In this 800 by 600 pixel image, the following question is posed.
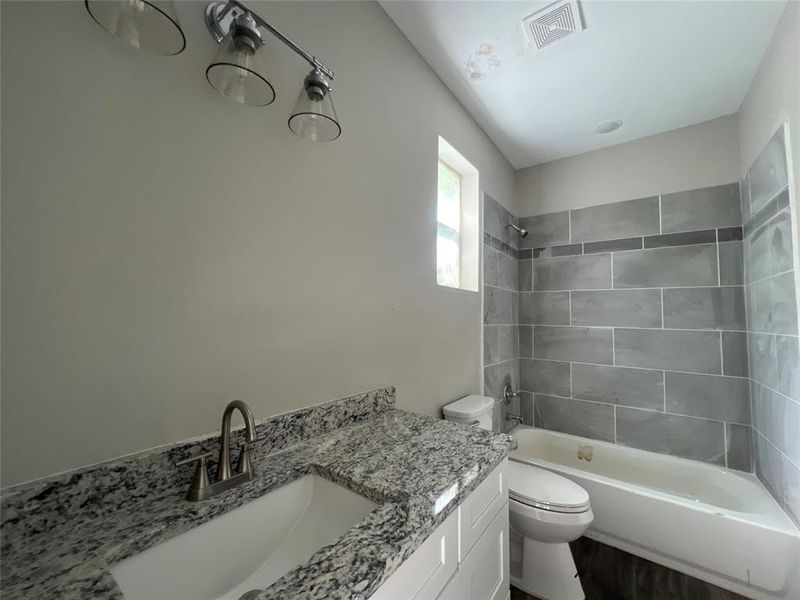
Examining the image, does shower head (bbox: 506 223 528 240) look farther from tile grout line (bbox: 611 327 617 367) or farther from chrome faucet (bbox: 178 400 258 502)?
chrome faucet (bbox: 178 400 258 502)

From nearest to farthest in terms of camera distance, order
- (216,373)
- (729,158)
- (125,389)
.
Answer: (125,389) < (216,373) < (729,158)

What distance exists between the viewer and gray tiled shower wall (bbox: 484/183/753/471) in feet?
6.20

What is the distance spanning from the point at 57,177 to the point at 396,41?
1404 millimetres

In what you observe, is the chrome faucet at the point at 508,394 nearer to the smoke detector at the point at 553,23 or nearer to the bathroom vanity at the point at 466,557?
the bathroom vanity at the point at 466,557

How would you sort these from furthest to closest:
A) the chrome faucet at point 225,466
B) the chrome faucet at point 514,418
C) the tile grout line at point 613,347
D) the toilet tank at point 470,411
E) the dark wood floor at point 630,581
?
the chrome faucet at point 514,418
the tile grout line at point 613,347
the toilet tank at point 470,411
the dark wood floor at point 630,581
the chrome faucet at point 225,466

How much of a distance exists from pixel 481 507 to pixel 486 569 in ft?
0.79

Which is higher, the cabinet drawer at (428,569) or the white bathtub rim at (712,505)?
the cabinet drawer at (428,569)

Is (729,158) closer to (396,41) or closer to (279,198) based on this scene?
(396,41)

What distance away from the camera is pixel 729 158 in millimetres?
1919

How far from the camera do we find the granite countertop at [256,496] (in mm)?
444

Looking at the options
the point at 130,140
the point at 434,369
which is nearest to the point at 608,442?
the point at 434,369

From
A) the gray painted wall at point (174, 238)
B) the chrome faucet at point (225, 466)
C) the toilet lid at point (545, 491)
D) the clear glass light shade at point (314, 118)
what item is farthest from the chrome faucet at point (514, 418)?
the clear glass light shade at point (314, 118)

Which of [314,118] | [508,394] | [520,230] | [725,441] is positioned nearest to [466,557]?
[314,118]

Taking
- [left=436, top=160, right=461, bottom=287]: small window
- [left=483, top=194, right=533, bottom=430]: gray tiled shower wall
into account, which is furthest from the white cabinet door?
[left=436, top=160, right=461, bottom=287]: small window
